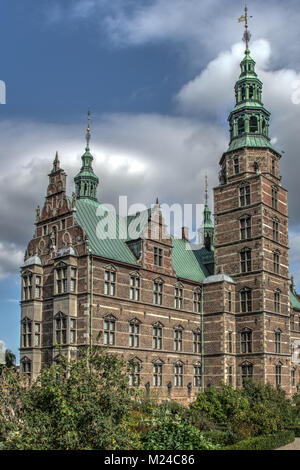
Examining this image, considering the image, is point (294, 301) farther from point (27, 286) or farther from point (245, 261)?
point (27, 286)

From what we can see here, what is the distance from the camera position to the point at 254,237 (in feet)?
152

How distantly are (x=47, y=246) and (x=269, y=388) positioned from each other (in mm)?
18486

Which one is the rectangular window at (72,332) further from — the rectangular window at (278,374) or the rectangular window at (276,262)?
the rectangular window at (276,262)

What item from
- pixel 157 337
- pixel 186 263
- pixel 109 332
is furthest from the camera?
pixel 186 263

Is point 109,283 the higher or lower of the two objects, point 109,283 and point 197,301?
the higher

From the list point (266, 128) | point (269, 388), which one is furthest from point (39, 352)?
point (266, 128)

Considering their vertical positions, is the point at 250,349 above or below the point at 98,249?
below

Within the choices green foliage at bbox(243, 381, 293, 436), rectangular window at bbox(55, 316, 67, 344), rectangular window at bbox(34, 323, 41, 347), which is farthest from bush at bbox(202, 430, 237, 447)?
rectangular window at bbox(34, 323, 41, 347)

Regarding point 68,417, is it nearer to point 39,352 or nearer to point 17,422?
point 17,422

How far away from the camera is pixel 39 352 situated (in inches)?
1517

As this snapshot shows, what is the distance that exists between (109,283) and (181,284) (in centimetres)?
874

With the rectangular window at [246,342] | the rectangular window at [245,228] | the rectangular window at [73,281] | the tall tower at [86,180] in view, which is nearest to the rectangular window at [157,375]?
the rectangular window at [246,342]

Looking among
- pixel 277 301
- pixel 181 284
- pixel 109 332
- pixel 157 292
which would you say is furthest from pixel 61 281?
pixel 277 301

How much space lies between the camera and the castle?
3759 centimetres
